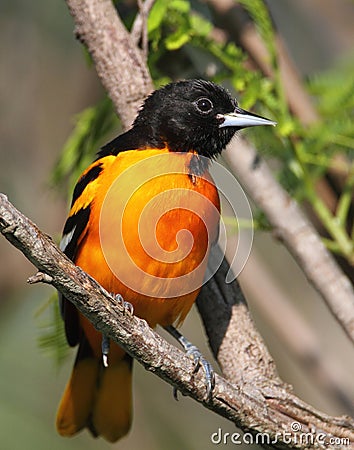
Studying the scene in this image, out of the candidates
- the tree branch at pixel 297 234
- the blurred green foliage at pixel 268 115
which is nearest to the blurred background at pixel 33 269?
the blurred green foliage at pixel 268 115

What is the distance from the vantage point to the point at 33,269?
257 inches

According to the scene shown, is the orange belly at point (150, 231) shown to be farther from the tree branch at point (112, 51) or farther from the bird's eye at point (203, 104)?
the tree branch at point (112, 51)

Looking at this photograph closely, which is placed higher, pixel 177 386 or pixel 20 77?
pixel 20 77

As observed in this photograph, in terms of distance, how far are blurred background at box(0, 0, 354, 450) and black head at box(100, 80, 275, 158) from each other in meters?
2.37

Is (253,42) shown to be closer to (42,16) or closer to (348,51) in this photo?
(348,51)

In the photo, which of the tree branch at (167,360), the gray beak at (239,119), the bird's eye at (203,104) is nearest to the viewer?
the tree branch at (167,360)

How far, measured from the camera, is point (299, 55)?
27.1 ft

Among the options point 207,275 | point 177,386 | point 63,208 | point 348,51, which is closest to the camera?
point 177,386

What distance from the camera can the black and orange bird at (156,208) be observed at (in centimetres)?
381

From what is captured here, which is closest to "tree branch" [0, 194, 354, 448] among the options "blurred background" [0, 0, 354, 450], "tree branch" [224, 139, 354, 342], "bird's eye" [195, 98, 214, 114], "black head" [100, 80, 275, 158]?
"tree branch" [224, 139, 354, 342]

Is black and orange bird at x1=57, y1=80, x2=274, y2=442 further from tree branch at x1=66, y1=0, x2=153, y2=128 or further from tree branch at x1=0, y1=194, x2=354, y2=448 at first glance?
tree branch at x1=0, y1=194, x2=354, y2=448

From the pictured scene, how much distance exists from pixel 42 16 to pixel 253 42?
9.98ft

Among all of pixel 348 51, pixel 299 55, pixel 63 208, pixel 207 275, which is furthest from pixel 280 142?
pixel 299 55

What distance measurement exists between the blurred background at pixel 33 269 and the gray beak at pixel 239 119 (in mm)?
2349
